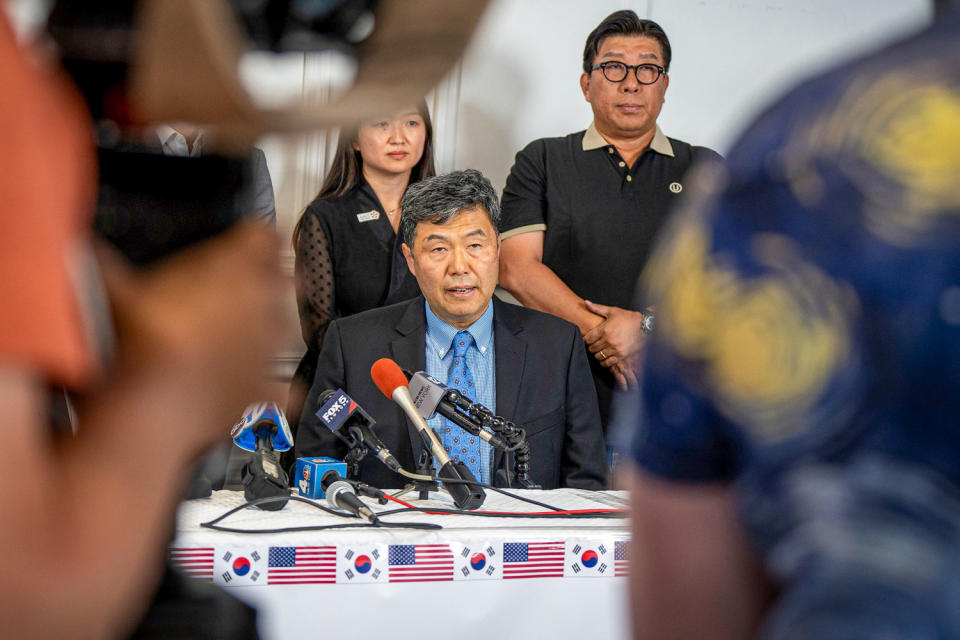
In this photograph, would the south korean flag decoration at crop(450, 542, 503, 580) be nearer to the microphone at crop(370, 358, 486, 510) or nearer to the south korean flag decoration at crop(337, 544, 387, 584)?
the south korean flag decoration at crop(337, 544, 387, 584)

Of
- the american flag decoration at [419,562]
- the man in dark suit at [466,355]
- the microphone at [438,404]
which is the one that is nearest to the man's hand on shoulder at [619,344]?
the man in dark suit at [466,355]

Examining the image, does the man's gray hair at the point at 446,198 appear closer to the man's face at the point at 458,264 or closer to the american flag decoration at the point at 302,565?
the man's face at the point at 458,264

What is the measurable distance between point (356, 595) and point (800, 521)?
1264 mm

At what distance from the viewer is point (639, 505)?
0.42 meters

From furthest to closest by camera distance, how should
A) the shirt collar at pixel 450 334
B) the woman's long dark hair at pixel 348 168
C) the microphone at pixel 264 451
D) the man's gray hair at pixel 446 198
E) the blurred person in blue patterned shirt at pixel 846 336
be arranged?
the woman's long dark hair at pixel 348 168 < the man's gray hair at pixel 446 198 < the shirt collar at pixel 450 334 < the microphone at pixel 264 451 < the blurred person in blue patterned shirt at pixel 846 336

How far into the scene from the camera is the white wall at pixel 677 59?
3.96 m

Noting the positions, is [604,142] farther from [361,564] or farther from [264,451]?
[361,564]

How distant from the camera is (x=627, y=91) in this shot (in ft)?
10.6

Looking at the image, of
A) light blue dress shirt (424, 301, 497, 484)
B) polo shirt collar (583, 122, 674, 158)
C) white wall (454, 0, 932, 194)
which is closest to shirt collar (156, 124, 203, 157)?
light blue dress shirt (424, 301, 497, 484)

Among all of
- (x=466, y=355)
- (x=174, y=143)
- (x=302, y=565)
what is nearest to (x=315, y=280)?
(x=466, y=355)

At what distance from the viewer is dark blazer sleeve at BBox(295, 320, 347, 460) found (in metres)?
2.27

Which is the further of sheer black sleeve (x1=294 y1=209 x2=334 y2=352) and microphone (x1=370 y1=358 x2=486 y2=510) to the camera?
sheer black sleeve (x1=294 y1=209 x2=334 y2=352)

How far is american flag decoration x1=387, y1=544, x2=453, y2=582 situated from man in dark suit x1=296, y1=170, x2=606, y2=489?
2.07ft

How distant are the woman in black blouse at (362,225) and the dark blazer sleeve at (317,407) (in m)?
0.40
